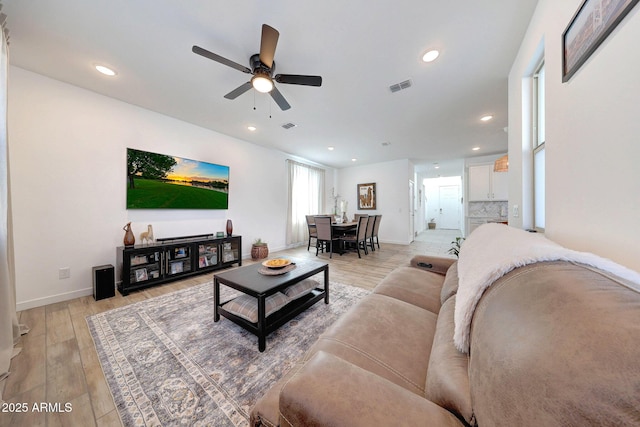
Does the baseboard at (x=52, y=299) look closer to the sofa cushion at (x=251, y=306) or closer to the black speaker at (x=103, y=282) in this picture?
the black speaker at (x=103, y=282)

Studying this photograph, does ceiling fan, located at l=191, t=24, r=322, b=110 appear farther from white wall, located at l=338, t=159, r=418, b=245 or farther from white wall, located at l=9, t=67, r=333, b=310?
white wall, located at l=338, t=159, r=418, b=245

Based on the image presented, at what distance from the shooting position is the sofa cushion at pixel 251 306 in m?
1.68

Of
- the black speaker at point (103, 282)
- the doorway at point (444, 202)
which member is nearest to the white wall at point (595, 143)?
the black speaker at point (103, 282)

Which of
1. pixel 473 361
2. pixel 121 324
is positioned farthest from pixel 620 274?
pixel 121 324

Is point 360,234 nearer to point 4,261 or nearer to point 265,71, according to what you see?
point 265,71

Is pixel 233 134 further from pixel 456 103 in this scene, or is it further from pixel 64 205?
pixel 456 103

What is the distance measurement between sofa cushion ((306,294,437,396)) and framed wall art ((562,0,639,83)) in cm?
145

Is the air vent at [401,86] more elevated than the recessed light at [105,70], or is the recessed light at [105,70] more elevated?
the recessed light at [105,70]

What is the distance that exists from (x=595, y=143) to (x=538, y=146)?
1011 mm

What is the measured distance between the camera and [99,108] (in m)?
2.64

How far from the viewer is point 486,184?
5.55 metres

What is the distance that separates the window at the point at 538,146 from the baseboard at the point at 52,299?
15.7ft

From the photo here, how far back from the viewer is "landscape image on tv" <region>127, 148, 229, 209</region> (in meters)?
2.89

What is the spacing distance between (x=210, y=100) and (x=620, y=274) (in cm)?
359
